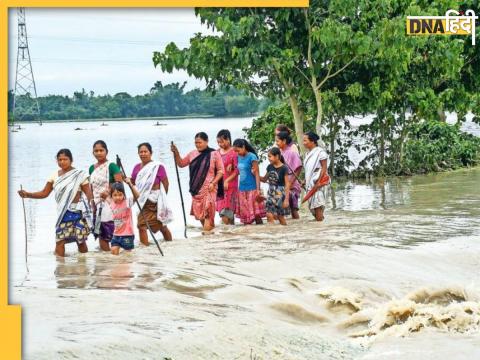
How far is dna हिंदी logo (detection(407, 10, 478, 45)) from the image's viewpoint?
14617 millimetres

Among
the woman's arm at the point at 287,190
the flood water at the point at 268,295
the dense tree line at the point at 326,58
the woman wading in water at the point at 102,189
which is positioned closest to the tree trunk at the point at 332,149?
the dense tree line at the point at 326,58

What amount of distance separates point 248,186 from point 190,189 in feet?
2.78

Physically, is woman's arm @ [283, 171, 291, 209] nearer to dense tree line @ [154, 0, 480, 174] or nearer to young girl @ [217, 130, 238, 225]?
young girl @ [217, 130, 238, 225]

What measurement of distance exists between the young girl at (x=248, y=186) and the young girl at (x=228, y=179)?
72 millimetres

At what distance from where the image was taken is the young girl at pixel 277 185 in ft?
36.0

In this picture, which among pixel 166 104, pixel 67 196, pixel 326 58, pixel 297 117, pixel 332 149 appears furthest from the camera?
pixel 166 104

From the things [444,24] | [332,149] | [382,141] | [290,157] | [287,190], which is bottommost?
[287,190]

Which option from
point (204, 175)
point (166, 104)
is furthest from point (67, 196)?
point (166, 104)

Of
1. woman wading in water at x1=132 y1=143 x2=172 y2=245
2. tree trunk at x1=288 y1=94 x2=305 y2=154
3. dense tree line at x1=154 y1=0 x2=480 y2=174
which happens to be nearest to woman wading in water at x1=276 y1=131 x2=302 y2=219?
woman wading in water at x1=132 y1=143 x2=172 y2=245

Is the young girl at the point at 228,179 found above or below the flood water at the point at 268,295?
above

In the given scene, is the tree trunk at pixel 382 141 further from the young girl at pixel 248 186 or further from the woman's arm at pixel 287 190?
the woman's arm at pixel 287 190

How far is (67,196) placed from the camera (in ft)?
28.9

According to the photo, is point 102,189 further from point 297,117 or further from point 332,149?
point 332,149

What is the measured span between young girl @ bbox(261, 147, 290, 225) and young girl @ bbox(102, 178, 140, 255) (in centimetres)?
261
